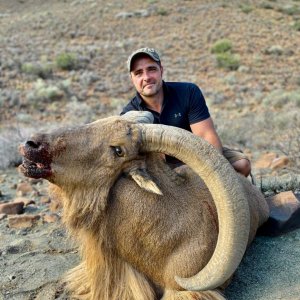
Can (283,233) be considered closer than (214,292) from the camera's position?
Answer: No

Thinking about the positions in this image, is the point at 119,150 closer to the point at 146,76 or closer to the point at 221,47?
the point at 146,76

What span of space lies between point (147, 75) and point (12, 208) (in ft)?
8.78

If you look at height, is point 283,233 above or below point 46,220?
above

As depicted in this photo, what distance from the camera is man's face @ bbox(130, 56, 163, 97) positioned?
A: 4.55 meters

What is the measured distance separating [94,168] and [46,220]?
8.72 ft

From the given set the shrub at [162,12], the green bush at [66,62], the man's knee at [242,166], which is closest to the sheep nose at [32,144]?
the man's knee at [242,166]

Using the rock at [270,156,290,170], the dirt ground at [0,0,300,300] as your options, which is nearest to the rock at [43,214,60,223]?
the dirt ground at [0,0,300,300]

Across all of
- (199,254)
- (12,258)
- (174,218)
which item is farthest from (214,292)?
(12,258)

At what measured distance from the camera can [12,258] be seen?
4668 millimetres

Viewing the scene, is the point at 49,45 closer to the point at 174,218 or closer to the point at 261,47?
the point at 261,47

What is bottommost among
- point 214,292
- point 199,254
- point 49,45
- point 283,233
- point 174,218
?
point 49,45

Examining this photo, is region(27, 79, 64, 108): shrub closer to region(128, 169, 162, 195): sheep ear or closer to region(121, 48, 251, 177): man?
region(121, 48, 251, 177): man

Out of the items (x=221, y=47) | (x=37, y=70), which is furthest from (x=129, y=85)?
(x=221, y=47)

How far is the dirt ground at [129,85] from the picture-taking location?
434 centimetres
